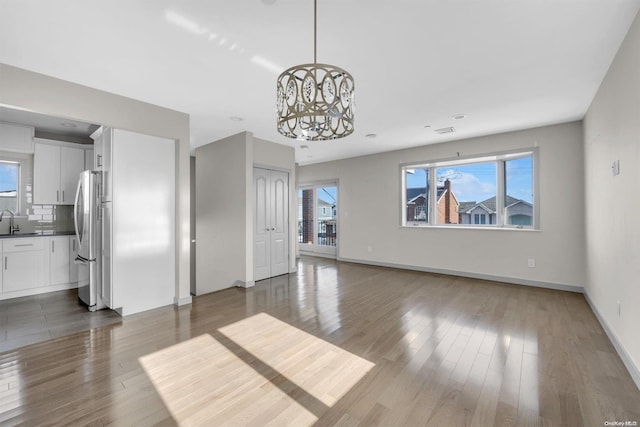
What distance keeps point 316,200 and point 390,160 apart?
2.54m

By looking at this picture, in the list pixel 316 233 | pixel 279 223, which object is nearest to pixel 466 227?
pixel 279 223

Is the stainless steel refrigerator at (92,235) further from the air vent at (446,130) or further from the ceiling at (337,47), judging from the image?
the air vent at (446,130)

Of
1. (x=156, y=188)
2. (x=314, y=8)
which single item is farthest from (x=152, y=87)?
(x=314, y=8)

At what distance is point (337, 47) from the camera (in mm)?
2395

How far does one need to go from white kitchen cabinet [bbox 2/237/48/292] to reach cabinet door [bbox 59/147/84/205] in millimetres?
831

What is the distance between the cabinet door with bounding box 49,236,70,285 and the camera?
14.0 feet

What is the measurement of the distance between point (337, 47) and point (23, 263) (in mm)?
5202

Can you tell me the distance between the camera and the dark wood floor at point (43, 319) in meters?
2.85

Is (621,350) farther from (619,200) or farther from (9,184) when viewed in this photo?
(9,184)

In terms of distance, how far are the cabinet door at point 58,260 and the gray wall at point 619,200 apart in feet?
22.3

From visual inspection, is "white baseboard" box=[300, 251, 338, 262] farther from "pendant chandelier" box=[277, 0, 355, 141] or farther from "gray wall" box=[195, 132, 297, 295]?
"pendant chandelier" box=[277, 0, 355, 141]

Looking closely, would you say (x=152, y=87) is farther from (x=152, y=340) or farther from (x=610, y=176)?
(x=610, y=176)

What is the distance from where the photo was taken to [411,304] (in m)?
3.87

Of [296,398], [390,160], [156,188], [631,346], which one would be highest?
[390,160]
